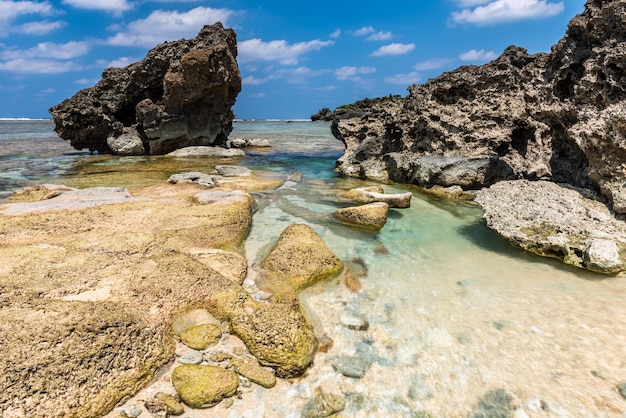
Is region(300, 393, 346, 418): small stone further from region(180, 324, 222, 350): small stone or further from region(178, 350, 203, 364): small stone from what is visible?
region(180, 324, 222, 350): small stone

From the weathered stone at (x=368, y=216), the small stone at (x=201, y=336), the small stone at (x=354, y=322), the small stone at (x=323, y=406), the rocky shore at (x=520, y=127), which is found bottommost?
the small stone at (x=323, y=406)

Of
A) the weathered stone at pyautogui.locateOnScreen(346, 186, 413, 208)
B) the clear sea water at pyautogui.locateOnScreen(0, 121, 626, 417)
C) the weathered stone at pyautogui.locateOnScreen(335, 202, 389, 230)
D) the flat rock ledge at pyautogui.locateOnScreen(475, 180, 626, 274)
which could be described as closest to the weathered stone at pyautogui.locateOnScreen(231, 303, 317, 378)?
the clear sea water at pyautogui.locateOnScreen(0, 121, 626, 417)

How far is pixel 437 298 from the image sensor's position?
244 inches

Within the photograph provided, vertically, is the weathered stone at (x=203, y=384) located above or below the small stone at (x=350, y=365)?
above

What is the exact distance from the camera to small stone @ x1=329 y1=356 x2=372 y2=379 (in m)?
4.44

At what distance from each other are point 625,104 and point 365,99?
66.5 feet

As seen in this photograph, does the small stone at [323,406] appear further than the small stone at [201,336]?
No

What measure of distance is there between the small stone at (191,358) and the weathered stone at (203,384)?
146 mm

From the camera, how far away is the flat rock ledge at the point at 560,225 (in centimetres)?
704

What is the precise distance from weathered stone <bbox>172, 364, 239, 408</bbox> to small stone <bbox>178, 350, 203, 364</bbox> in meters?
0.15

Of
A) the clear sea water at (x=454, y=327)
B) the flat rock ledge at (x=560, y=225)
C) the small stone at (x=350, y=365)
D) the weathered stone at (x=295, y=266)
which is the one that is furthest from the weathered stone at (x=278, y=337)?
the flat rock ledge at (x=560, y=225)

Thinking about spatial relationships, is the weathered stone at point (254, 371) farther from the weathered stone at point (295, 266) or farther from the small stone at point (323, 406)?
the weathered stone at point (295, 266)

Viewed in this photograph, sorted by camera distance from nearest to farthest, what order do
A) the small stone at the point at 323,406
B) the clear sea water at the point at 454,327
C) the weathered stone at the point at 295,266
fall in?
1. the small stone at the point at 323,406
2. the clear sea water at the point at 454,327
3. the weathered stone at the point at 295,266

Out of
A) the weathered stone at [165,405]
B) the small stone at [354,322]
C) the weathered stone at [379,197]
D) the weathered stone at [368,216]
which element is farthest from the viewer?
the weathered stone at [379,197]
